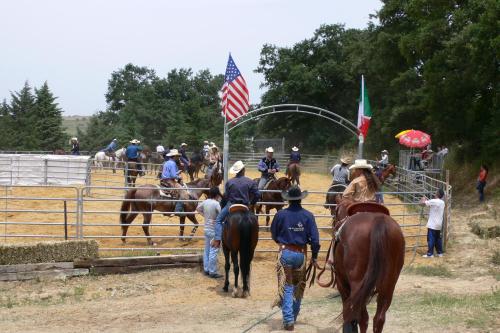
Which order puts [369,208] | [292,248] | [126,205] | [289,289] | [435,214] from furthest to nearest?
1. [126,205]
2. [435,214]
3. [292,248]
4. [289,289]
5. [369,208]

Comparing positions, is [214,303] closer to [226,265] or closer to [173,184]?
[226,265]

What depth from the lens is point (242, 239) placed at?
10344 mm

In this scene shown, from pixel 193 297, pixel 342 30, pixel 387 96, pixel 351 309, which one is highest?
pixel 342 30

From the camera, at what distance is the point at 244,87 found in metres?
14.7

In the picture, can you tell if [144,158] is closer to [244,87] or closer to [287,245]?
[244,87]

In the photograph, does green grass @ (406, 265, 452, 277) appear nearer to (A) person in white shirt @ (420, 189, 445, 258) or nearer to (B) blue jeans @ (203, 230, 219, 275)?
(A) person in white shirt @ (420, 189, 445, 258)

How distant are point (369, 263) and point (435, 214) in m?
8.01

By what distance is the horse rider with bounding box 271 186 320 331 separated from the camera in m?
8.44

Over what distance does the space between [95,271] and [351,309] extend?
656 centimetres

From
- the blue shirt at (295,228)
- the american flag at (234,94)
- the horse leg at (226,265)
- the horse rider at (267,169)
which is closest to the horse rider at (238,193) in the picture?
the horse leg at (226,265)

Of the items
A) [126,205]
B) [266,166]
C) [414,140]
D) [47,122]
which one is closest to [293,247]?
[126,205]

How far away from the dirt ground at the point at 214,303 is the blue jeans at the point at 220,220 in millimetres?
883

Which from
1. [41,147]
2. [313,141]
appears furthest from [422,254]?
[41,147]

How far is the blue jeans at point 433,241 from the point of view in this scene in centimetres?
1424
